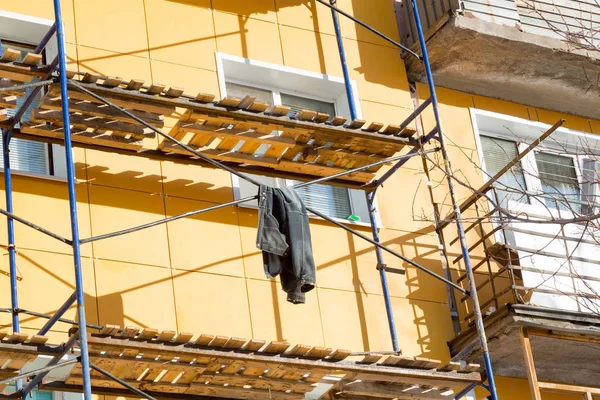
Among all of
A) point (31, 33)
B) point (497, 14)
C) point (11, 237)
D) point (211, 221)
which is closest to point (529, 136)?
point (497, 14)

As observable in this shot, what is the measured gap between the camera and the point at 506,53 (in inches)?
699

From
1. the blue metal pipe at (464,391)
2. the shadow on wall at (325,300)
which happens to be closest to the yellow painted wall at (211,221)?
the shadow on wall at (325,300)

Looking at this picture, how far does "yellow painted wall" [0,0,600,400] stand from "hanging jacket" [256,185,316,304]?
1404 mm

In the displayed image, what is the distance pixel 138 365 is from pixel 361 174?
3.98 meters

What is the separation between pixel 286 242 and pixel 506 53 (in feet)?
18.7

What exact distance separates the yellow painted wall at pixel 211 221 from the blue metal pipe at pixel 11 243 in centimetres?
18

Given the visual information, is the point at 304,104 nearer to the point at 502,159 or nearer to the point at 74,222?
the point at 502,159

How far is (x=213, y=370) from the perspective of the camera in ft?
42.7

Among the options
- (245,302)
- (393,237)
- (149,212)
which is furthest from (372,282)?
(149,212)

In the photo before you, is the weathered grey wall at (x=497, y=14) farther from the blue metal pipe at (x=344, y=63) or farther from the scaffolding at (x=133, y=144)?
the scaffolding at (x=133, y=144)

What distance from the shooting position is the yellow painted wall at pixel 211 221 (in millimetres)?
14055

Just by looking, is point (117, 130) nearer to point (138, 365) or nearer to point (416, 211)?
point (138, 365)

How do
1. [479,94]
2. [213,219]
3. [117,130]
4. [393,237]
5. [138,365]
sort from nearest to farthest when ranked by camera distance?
[138,365] < [117,130] < [213,219] < [393,237] < [479,94]

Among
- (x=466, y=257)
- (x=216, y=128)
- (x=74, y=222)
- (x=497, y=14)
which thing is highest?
(x=497, y=14)
